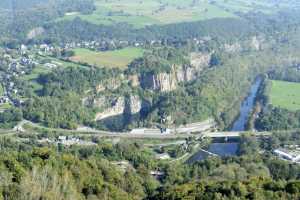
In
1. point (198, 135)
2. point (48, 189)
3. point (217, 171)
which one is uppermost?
point (48, 189)

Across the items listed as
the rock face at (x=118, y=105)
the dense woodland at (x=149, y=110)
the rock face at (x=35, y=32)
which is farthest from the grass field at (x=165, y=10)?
the rock face at (x=118, y=105)

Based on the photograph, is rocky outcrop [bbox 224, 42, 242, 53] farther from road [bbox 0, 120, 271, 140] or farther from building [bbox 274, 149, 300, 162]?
building [bbox 274, 149, 300, 162]

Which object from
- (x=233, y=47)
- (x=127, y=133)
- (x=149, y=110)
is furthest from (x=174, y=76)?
(x=233, y=47)

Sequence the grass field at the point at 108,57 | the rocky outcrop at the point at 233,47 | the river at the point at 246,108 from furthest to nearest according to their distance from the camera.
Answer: the rocky outcrop at the point at 233,47
the grass field at the point at 108,57
the river at the point at 246,108

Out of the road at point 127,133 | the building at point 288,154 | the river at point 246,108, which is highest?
the building at point 288,154

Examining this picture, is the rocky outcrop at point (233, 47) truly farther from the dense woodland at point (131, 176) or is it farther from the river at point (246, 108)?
the dense woodland at point (131, 176)

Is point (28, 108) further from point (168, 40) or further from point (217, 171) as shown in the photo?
point (168, 40)

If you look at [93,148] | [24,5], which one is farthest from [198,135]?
[24,5]
